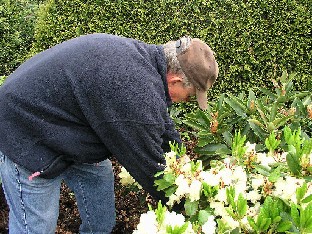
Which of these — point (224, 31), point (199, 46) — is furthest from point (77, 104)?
point (224, 31)

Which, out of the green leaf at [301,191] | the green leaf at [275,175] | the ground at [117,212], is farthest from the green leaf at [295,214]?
the ground at [117,212]

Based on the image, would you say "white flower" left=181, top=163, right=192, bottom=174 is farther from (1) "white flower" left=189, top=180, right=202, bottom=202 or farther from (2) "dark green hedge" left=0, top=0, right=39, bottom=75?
(2) "dark green hedge" left=0, top=0, right=39, bottom=75

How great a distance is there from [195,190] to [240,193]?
0.22 metres

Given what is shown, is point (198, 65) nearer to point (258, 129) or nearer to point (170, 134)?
point (170, 134)

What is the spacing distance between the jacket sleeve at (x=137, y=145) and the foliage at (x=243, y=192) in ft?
0.21

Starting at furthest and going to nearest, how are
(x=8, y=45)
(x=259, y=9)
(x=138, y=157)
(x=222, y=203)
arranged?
(x=8, y=45) → (x=259, y=9) → (x=138, y=157) → (x=222, y=203)

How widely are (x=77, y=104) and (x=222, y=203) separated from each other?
82 centimetres

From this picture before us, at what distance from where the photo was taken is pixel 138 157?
7.41 ft

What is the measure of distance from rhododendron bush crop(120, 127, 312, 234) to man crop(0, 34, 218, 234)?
219 millimetres

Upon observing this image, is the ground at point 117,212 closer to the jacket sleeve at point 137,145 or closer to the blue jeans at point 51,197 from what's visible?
the blue jeans at point 51,197

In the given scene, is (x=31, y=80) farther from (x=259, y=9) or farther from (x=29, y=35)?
(x=29, y=35)

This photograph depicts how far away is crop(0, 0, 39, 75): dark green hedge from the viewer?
5.40 meters

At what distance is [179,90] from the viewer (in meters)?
2.46

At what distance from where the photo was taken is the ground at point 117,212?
371cm
